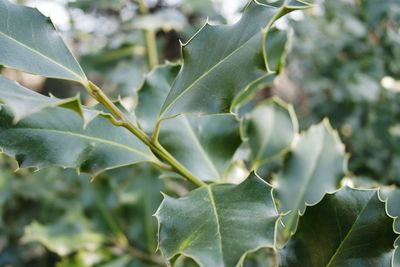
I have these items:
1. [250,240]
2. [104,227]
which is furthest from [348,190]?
[104,227]

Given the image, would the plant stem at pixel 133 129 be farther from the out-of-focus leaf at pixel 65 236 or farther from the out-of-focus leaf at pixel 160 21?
the out-of-focus leaf at pixel 160 21

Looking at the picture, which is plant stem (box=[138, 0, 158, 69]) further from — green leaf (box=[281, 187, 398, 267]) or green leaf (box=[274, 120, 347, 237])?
green leaf (box=[281, 187, 398, 267])

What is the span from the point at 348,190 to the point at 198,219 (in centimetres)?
18

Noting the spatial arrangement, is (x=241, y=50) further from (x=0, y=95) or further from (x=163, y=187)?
(x=163, y=187)

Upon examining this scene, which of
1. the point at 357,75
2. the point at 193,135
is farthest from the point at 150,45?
the point at 193,135

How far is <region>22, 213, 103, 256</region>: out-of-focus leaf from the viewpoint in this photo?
51.0 inches

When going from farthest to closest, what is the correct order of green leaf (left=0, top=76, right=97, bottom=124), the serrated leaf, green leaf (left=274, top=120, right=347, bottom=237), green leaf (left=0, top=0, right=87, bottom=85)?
green leaf (left=274, top=120, right=347, bottom=237) < the serrated leaf < green leaf (left=0, top=0, right=87, bottom=85) < green leaf (left=0, top=76, right=97, bottom=124)

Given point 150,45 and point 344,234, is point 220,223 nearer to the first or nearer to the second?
point 344,234

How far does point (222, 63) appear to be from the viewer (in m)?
0.55

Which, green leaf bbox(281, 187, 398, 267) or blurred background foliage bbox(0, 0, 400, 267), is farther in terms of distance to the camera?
blurred background foliage bbox(0, 0, 400, 267)

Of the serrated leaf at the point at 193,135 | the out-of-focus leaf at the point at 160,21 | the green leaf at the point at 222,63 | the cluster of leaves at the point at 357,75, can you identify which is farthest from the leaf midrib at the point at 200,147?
the out-of-focus leaf at the point at 160,21

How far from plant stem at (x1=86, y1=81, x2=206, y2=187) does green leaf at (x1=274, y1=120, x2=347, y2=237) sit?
0.30 m

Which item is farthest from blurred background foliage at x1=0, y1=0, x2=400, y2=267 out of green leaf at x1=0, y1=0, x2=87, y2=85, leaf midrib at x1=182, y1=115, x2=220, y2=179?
green leaf at x1=0, y1=0, x2=87, y2=85

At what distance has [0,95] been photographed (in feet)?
1.51
